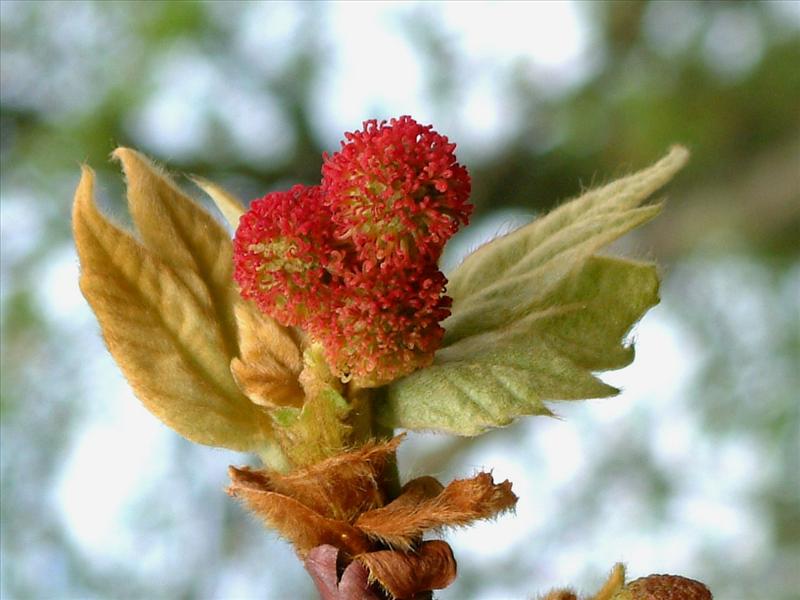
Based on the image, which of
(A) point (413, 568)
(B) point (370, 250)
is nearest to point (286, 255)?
(B) point (370, 250)

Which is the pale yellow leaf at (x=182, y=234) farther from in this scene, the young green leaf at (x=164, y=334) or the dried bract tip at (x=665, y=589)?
the dried bract tip at (x=665, y=589)

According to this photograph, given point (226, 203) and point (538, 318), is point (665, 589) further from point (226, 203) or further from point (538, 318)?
point (226, 203)

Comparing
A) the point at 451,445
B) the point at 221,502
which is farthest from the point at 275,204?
the point at 221,502

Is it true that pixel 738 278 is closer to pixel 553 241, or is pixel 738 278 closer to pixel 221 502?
pixel 221 502

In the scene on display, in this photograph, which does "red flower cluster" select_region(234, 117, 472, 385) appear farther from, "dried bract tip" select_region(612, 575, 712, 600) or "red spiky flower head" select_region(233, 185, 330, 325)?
"dried bract tip" select_region(612, 575, 712, 600)

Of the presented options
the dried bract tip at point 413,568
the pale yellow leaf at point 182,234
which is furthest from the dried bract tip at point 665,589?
the pale yellow leaf at point 182,234

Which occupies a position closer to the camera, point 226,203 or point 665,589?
point 665,589
